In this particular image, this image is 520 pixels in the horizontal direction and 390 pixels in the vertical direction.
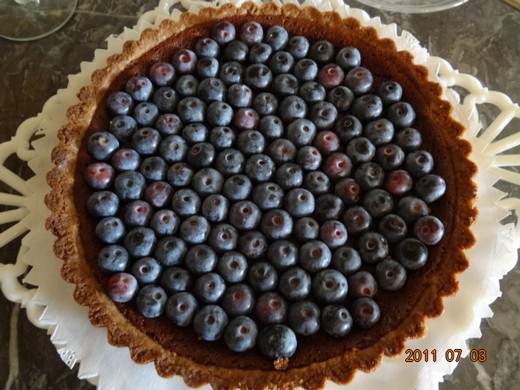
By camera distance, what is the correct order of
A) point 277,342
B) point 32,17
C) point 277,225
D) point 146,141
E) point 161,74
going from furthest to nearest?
point 32,17
point 161,74
point 146,141
point 277,225
point 277,342

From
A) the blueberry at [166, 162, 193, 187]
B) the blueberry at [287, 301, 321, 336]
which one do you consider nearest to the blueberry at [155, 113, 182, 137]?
the blueberry at [166, 162, 193, 187]

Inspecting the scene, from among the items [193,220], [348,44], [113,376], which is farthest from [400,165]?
[113,376]

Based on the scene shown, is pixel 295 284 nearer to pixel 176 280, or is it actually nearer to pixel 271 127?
pixel 176 280

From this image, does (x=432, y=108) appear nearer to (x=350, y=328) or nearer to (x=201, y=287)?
(x=350, y=328)

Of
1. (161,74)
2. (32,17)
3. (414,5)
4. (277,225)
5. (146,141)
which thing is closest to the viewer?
(277,225)

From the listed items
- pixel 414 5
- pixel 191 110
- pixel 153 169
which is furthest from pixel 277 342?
pixel 414 5

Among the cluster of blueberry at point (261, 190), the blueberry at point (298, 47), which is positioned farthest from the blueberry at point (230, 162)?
the blueberry at point (298, 47)

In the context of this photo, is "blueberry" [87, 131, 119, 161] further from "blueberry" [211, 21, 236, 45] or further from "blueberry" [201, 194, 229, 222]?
"blueberry" [211, 21, 236, 45]
